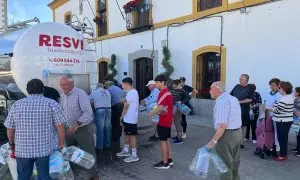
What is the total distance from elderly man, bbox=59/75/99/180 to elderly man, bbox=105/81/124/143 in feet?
7.39

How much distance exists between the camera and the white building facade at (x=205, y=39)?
8680mm

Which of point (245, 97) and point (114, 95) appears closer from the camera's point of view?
point (245, 97)

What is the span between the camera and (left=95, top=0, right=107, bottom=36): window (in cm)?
1650

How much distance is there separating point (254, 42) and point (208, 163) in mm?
6378

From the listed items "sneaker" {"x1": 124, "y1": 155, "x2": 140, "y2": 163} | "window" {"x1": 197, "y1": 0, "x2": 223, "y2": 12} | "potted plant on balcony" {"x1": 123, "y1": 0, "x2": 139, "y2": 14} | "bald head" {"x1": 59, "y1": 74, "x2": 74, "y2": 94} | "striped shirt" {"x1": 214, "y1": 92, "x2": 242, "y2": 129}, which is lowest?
"sneaker" {"x1": 124, "y1": 155, "x2": 140, "y2": 163}

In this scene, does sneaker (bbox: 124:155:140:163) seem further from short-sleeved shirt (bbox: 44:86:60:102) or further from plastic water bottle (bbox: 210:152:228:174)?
plastic water bottle (bbox: 210:152:228:174)

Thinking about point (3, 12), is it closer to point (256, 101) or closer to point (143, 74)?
point (143, 74)

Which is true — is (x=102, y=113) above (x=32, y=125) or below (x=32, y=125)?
below

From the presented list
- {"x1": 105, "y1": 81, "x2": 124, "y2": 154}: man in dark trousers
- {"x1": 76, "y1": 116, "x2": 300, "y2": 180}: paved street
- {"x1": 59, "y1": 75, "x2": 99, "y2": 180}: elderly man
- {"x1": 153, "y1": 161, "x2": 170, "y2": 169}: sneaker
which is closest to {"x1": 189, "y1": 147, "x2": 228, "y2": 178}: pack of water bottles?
{"x1": 76, "y1": 116, "x2": 300, "y2": 180}: paved street

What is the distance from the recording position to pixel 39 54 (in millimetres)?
5371

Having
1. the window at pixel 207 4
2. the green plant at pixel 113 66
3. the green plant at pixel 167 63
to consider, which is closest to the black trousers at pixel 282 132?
the window at pixel 207 4

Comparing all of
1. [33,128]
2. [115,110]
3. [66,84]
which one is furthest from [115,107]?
[33,128]

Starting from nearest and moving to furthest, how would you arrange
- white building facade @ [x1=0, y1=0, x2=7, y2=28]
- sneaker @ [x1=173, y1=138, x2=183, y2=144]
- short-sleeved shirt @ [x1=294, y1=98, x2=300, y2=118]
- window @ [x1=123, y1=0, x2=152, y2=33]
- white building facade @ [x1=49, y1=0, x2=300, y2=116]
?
1. short-sleeved shirt @ [x1=294, y1=98, x2=300, y2=118]
2. sneaker @ [x1=173, y1=138, x2=183, y2=144]
3. white building facade @ [x1=49, y1=0, x2=300, y2=116]
4. window @ [x1=123, y1=0, x2=152, y2=33]
5. white building facade @ [x1=0, y1=0, x2=7, y2=28]

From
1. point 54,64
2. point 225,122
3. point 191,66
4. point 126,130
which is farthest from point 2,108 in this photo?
point 191,66
